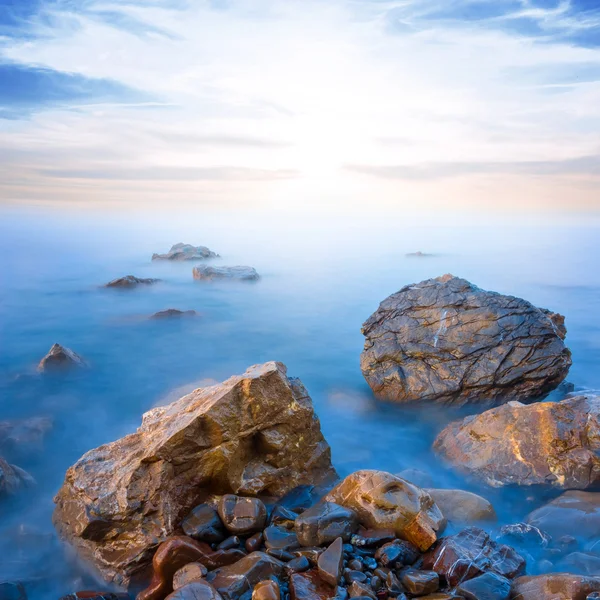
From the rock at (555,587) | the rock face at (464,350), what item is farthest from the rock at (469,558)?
the rock face at (464,350)

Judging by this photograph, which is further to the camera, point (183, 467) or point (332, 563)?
point (183, 467)

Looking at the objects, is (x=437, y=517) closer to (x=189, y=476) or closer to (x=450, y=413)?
(x=189, y=476)

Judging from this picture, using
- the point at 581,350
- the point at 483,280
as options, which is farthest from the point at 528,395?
→ the point at 483,280

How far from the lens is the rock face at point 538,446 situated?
22.6 feet

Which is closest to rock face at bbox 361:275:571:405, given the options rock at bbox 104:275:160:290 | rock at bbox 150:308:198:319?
rock at bbox 150:308:198:319

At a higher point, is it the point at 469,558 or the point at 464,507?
the point at 469,558

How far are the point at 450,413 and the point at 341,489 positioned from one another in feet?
14.2

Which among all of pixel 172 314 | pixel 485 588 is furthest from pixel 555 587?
pixel 172 314

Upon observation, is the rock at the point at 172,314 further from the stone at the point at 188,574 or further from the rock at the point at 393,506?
the stone at the point at 188,574

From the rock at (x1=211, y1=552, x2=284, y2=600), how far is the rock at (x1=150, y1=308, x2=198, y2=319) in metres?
14.1

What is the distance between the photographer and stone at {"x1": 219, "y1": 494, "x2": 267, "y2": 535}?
18.0 ft

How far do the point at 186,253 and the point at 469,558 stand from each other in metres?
29.0

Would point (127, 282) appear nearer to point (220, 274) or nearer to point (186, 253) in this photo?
point (220, 274)

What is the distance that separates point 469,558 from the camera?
16.0ft
